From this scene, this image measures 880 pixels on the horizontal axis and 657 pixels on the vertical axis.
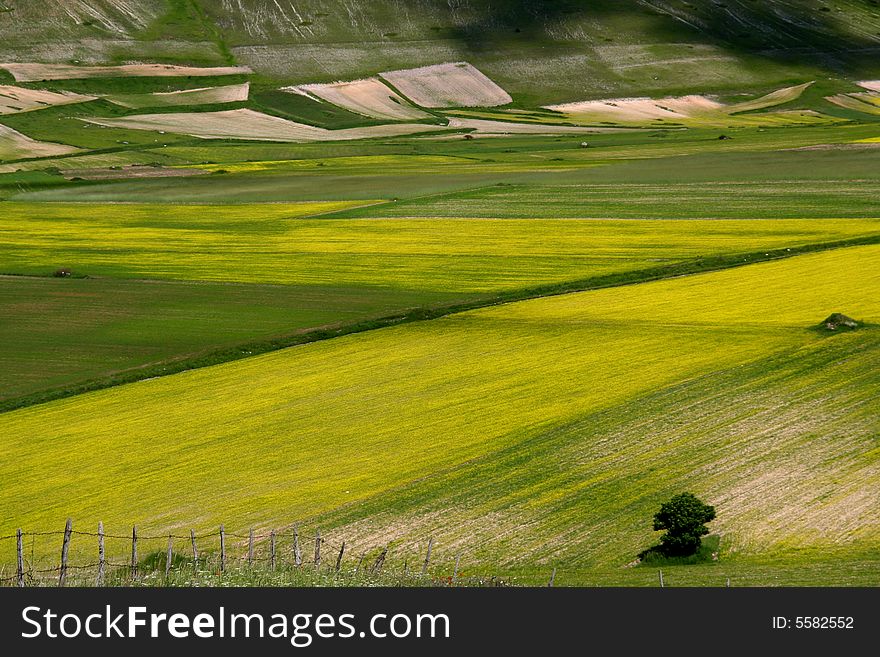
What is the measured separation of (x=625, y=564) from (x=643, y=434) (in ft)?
33.0

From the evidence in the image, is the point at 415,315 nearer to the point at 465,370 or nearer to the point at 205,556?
the point at 465,370

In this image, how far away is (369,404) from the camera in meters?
45.8

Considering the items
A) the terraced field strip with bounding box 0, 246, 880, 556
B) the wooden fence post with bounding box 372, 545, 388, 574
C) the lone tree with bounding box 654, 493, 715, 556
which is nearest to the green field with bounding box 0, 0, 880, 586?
the terraced field strip with bounding box 0, 246, 880, 556

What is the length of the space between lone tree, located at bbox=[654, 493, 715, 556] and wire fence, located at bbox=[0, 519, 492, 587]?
5.32 m

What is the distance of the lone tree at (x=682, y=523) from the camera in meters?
31.7

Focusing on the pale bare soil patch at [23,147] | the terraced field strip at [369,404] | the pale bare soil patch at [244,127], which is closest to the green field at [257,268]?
the terraced field strip at [369,404]

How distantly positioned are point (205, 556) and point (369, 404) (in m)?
15.3

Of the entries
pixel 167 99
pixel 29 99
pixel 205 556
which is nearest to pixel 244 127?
pixel 167 99

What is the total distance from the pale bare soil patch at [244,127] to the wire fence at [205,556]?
13903 cm

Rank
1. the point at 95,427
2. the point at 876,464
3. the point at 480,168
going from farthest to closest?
the point at 480,168
the point at 95,427
the point at 876,464

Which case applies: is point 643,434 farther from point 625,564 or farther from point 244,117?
point 244,117

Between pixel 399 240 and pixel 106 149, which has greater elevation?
pixel 106 149

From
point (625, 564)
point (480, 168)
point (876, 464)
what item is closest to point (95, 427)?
point (625, 564)

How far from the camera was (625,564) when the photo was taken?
3159 centimetres
